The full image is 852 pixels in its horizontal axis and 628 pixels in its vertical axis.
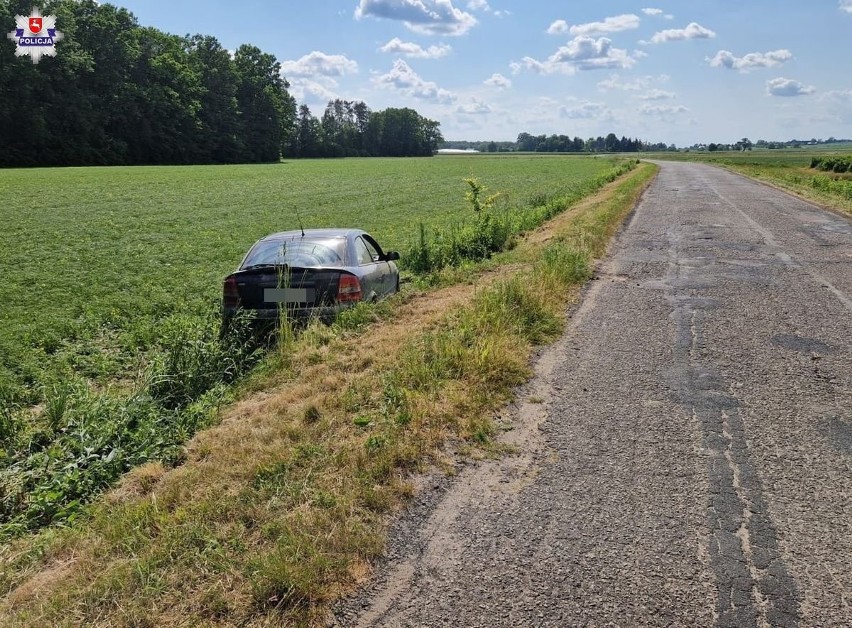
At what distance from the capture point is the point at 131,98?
74.5 meters

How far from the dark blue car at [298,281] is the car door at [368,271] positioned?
21 mm

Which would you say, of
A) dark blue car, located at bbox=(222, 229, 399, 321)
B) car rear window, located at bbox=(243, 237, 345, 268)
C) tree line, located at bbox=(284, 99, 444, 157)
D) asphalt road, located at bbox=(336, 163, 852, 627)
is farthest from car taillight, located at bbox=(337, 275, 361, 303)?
tree line, located at bbox=(284, 99, 444, 157)

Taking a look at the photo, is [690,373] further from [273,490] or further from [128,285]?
[128,285]

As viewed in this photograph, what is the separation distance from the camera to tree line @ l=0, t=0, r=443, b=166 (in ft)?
201

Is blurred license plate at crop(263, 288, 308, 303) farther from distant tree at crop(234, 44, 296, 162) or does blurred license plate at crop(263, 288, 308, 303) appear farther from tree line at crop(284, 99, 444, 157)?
tree line at crop(284, 99, 444, 157)

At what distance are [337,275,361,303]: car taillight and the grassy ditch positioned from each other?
0.63m

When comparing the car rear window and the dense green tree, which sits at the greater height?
the dense green tree

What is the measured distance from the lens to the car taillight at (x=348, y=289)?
731 centimetres

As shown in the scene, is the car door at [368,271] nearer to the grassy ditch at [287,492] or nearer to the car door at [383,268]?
the car door at [383,268]

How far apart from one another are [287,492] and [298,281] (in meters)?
3.88

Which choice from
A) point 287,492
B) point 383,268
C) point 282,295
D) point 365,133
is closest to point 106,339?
point 282,295

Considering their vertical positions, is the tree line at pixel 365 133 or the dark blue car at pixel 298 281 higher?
the tree line at pixel 365 133

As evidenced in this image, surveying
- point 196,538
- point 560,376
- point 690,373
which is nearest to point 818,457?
point 690,373

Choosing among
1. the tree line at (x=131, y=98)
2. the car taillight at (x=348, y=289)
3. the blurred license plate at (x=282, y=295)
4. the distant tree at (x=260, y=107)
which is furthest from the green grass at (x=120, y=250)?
the distant tree at (x=260, y=107)
